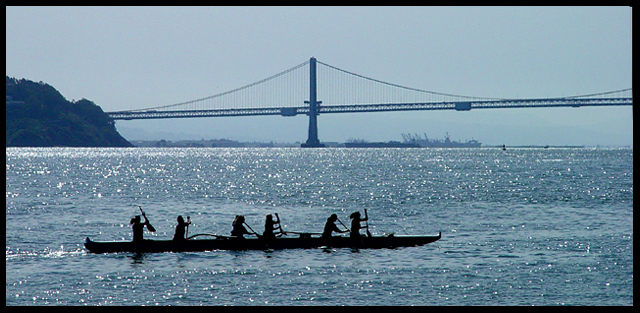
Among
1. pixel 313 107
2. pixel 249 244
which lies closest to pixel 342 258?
pixel 249 244

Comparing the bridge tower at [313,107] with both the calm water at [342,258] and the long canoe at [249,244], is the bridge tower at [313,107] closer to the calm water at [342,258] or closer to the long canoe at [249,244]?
the calm water at [342,258]

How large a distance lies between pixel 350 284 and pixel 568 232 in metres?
13.0

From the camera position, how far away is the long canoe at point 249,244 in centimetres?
2258

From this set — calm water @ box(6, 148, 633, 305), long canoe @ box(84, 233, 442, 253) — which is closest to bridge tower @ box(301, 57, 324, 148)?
calm water @ box(6, 148, 633, 305)

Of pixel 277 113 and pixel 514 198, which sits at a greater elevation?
pixel 277 113

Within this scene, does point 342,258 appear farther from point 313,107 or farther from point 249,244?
point 313,107

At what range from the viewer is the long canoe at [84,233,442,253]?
2258cm

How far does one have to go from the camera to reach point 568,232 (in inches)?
1110

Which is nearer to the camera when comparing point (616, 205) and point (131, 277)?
point (131, 277)

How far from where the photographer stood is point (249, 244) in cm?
2322

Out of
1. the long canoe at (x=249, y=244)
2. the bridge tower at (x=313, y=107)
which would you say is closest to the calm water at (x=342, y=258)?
the long canoe at (x=249, y=244)
